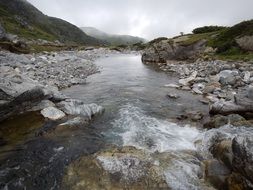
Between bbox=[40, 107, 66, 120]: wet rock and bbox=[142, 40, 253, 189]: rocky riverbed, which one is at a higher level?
bbox=[142, 40, 253, 189]: rocky riverbed

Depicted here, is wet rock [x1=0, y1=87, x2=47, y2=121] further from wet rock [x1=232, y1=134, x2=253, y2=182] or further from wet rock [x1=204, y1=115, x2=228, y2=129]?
wet rock [x1=232, y1=134, x2=253, y2=182]

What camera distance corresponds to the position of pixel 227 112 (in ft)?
46.1

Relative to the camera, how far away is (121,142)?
35.9 feet

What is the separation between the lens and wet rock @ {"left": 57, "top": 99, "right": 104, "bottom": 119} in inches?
545

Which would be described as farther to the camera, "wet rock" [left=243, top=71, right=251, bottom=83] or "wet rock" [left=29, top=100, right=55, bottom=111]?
"wet rock" [left=243, top=71, right=251, bottom=83]

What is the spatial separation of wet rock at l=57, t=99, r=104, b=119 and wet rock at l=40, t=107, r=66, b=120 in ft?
1.43

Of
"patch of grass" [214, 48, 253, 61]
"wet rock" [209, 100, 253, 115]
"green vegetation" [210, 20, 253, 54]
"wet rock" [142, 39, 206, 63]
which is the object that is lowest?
"wet rock" [142, 39, 206, 63]

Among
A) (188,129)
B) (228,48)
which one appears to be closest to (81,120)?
(188,129)

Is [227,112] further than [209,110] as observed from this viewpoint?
No

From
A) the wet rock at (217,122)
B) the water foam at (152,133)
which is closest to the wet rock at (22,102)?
the water foam at (152,133)

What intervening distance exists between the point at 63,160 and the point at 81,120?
3823mm

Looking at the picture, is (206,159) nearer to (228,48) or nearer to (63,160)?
(63,160)

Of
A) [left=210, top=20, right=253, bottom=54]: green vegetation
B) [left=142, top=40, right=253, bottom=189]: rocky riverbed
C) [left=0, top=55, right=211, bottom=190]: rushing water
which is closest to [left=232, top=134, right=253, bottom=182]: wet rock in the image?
[left=142, top=40, right=253, bottom=189]: rocky riverbed

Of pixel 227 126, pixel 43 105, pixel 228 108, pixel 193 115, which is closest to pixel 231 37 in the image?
pixel 228 108
